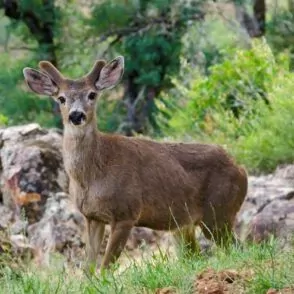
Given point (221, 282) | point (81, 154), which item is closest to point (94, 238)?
point (81, 154)

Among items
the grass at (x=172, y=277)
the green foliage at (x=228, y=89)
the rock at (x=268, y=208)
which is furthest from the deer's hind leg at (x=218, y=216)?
the green foliage at (x=228, y=89)

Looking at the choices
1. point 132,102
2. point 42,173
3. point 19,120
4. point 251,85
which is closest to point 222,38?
point 132,102

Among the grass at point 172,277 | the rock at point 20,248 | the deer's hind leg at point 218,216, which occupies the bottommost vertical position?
the rock at point 20,248

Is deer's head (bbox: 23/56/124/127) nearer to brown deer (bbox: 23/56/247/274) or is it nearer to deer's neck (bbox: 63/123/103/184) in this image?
brown deer (bbox: 23/56/247/274)

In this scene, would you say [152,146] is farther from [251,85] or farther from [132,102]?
[132,102]

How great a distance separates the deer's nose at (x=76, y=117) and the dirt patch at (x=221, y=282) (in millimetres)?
3283

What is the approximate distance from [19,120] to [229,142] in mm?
5714

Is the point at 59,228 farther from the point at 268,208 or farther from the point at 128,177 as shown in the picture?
the point at 128,177

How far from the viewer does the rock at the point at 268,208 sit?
470 inches

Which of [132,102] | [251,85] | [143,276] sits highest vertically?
[143,276]

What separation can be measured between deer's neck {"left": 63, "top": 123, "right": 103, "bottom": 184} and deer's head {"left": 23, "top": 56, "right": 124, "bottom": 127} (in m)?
0.10

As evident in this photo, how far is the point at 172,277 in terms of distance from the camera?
25.1ft

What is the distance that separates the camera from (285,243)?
922 cm

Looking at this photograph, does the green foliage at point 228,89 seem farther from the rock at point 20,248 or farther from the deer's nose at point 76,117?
the deer's nose at point 76,117
